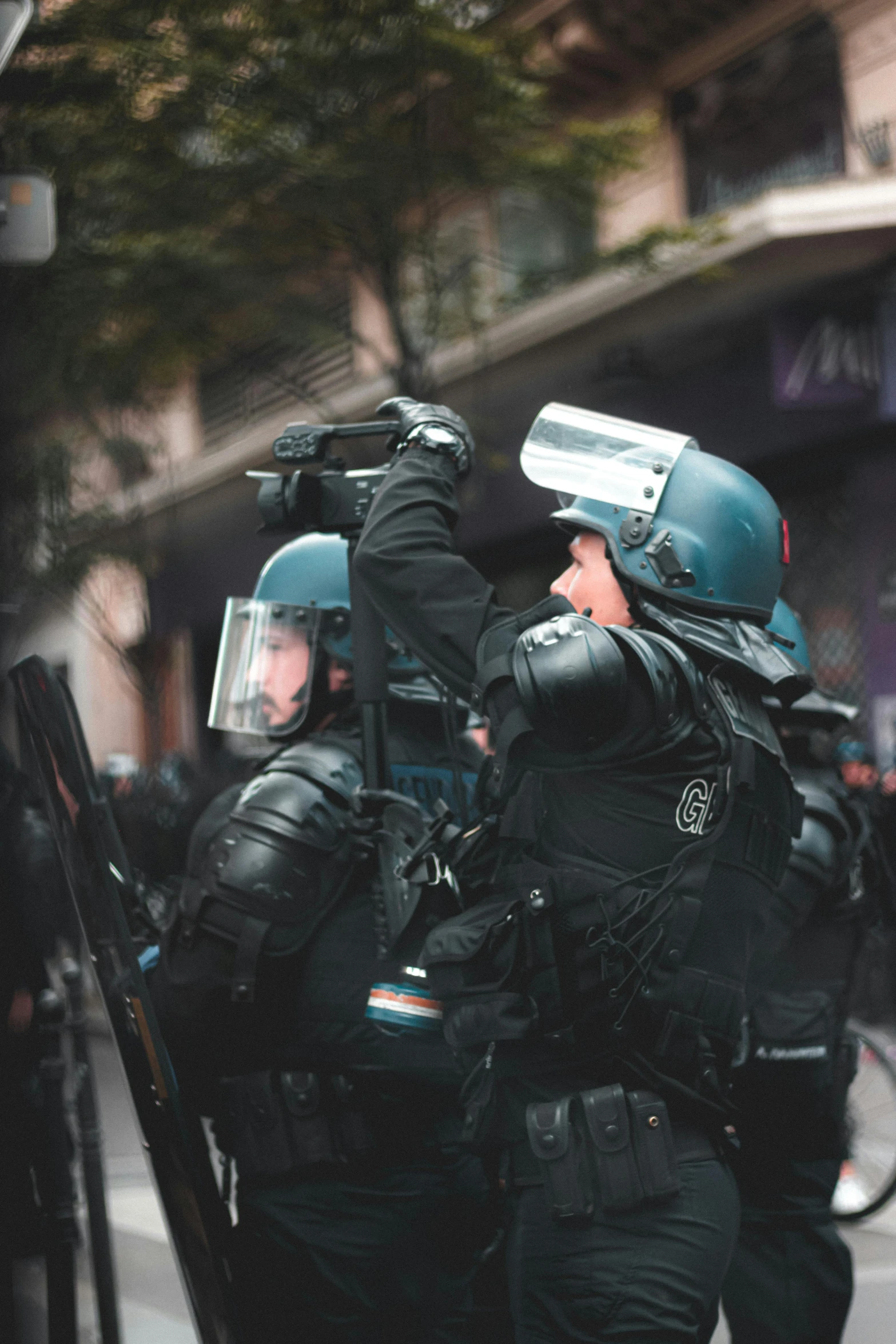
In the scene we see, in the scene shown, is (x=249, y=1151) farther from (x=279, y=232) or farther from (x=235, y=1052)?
(x=279, y=232)

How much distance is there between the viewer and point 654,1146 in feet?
6.35

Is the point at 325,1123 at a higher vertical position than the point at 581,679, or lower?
lower

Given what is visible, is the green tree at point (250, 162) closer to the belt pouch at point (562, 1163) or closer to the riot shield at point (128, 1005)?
the riot shield at point (128, 1005)

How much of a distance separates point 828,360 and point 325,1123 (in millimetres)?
7129

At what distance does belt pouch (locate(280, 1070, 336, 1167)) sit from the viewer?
253cm

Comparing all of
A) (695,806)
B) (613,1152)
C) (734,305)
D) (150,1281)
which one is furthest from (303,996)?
(734,305)

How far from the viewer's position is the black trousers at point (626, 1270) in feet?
6.19

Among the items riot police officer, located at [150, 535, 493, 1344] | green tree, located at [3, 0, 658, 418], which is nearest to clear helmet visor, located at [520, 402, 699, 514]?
riot police officer, located at [150, 535, 493, 1344]

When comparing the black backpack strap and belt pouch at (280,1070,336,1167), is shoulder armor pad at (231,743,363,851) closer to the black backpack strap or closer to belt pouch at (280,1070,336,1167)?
the black backpack strap

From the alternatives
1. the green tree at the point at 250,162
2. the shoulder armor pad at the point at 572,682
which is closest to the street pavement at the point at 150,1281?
the shoulder armor pad at the point at 572,682

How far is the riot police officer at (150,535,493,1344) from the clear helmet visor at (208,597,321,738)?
0.90 feet

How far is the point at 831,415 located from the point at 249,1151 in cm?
744

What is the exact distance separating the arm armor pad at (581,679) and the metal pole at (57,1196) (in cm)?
213

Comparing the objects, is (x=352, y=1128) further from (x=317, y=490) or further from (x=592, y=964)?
(x=317, y=490)
